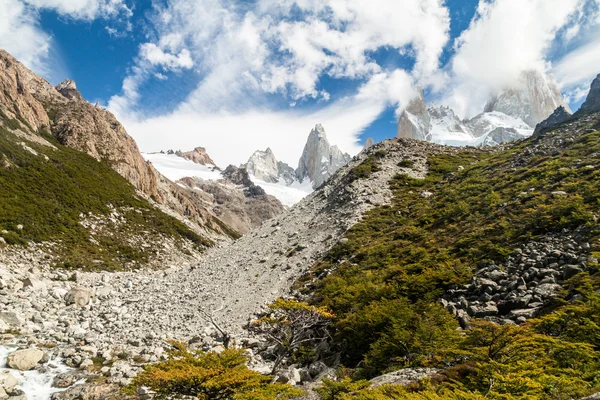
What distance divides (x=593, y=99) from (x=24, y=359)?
87659 millimetres

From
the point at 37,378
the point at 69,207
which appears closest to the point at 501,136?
the point at 69,207

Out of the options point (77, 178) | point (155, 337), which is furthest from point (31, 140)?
point (155, 337)

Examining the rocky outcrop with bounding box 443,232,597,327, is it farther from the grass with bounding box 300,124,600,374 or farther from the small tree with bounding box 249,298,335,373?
the small tree with bounding box 249,298,335,373

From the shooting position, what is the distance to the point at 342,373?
42.7ft

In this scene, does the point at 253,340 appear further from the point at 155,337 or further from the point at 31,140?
the point at 31,140

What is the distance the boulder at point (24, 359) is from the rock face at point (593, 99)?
80136 millimetres

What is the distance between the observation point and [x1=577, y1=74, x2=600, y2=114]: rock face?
59625 mm

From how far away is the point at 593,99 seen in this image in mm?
62125

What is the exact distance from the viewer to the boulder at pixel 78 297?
24.9 meters

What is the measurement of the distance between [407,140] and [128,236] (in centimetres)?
5547

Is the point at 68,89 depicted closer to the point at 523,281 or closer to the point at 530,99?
the point at 523,281

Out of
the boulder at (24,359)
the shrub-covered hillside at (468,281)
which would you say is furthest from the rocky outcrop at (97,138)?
the shrub-covered hillside at (468,281)

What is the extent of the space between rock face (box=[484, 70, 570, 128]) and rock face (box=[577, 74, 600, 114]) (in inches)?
5448

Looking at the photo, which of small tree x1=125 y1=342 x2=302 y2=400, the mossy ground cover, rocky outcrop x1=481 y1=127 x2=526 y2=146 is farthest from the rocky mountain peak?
rocky outcrop x1=481 y1=127 x2=526 y2=146
